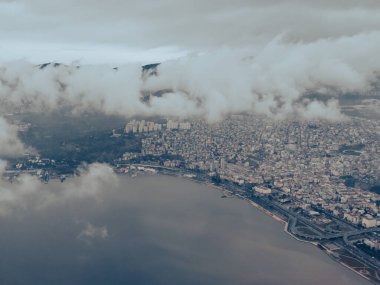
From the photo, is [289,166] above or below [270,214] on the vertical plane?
above

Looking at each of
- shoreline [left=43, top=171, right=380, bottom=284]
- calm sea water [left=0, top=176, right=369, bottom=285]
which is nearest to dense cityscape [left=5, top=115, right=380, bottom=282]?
shoreline [left=43, top=171, right=380, bottom=284]

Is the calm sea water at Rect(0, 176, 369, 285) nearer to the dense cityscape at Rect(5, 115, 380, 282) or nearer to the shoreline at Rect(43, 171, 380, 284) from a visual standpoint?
the shoreline at Rect(43, 171, 380, 284)

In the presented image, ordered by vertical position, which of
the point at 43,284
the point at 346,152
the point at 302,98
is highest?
the point at 302,98

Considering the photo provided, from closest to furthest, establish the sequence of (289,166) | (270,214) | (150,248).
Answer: (150,248)
(270,214)
(289,166)

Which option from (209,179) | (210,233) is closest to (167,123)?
(209,179)

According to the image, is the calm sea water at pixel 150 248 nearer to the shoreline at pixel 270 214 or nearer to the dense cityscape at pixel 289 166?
the shoreline at pixel 270 214

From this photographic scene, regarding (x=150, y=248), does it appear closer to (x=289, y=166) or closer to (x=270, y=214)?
(x=270, y=214)

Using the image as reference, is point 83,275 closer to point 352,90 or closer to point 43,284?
point 43,284

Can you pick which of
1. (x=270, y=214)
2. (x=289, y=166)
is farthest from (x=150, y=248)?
(x=289, y=166)
